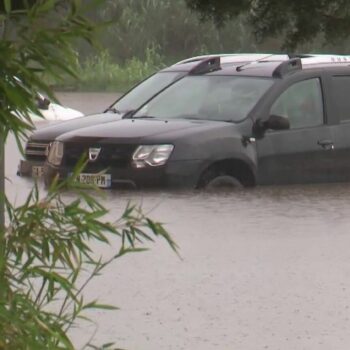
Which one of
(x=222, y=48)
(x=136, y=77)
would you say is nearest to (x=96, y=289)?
(x=136, y=77)

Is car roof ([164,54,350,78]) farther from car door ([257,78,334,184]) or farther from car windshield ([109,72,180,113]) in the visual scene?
car windshield ([109,72,180,113])

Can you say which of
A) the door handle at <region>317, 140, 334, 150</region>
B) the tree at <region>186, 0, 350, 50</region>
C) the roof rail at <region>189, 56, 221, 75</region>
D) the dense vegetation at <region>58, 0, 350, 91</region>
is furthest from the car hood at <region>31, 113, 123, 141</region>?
the dense vegetation at <region>58, 0, 350, 91</region>

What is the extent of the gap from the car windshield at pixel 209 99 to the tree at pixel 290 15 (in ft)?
16.8

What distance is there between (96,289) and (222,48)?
137ft

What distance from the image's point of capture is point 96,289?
1141 centimetres

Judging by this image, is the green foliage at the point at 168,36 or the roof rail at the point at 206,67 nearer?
the roof rail at the point at 206,67

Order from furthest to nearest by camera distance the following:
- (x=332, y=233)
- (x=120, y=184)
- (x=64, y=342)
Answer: (x=120, y=184)
(x=332, y=233)
(x=64, y=342)

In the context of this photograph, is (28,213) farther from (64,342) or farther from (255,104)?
(255,104)

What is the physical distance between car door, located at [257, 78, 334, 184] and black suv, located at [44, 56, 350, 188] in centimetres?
1

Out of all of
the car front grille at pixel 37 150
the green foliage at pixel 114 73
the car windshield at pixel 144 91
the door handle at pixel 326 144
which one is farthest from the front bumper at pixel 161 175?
the green foliage at pixel 114 73

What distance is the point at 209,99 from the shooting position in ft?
57.2

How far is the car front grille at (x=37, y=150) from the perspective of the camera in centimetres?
1838

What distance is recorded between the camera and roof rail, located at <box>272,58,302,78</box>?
17.1m

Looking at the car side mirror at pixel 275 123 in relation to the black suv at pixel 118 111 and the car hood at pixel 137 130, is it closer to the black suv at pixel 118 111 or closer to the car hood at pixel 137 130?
the car hood at pixel 137 130
